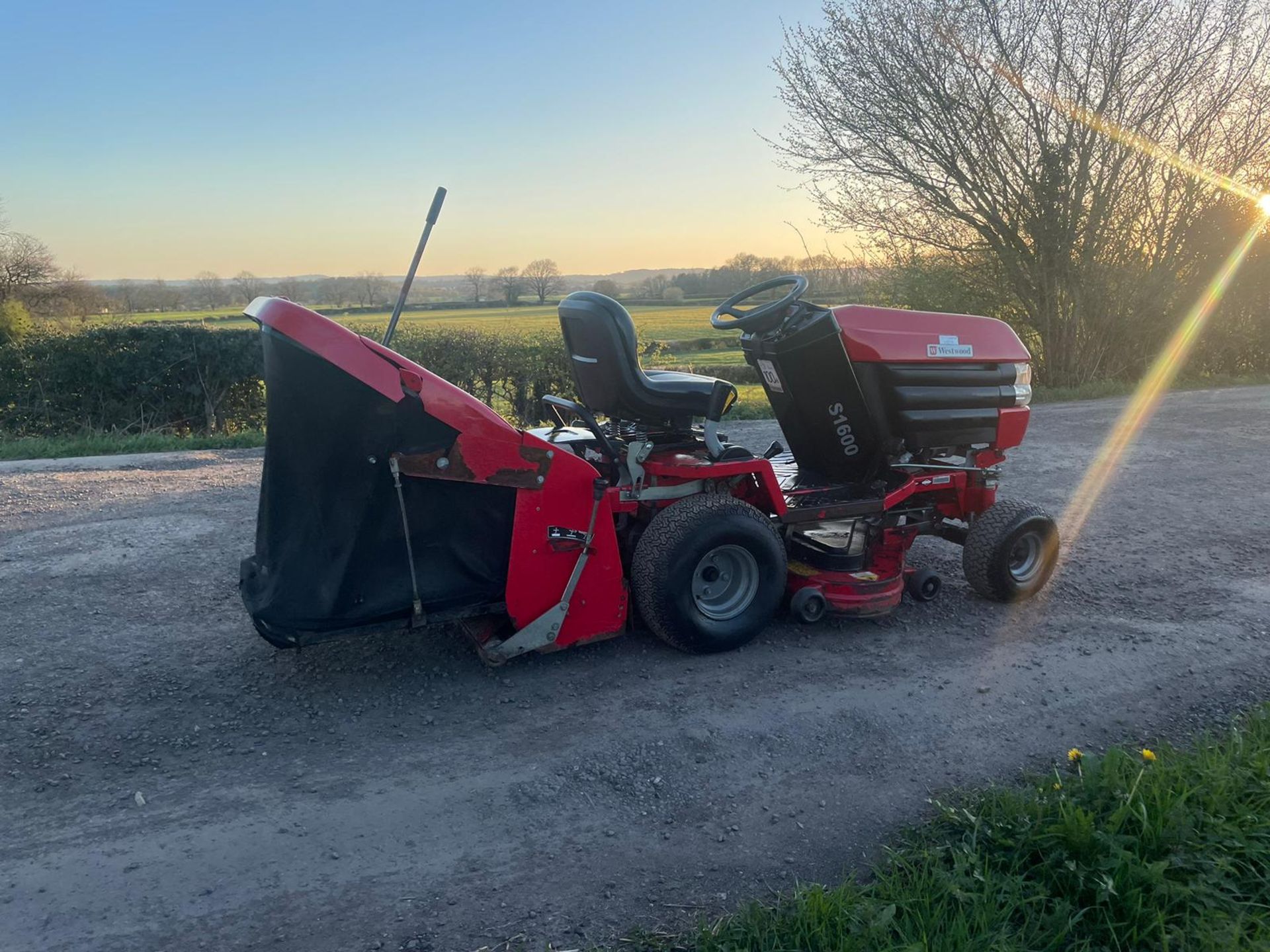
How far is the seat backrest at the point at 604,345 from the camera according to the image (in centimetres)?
422

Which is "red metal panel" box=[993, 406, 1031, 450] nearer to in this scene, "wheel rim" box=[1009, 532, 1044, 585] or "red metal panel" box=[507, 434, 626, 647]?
"wheel rim" box=[1009, 532, 1044, 585]

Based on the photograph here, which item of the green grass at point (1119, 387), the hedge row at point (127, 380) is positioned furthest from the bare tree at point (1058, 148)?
the hedge row at point (127, 380)

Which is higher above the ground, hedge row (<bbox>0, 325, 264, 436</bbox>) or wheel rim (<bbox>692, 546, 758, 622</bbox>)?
hedge row (<bbox>0, 325, 264, 436</bbox>)

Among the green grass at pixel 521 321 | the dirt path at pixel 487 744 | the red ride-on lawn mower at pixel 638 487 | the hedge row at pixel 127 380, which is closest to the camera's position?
the dirt path at pixel 487 744

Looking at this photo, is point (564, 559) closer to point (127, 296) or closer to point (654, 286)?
point (654, 286)

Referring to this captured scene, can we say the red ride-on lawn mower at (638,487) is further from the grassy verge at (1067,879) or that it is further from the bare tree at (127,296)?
the bare tree at (127,296)

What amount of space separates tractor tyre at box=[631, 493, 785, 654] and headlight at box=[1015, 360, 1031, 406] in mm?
1747

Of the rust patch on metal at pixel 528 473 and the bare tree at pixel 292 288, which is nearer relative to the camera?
the rust patch on metal at pixel 528 473

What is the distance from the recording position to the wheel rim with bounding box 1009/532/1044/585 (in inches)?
198

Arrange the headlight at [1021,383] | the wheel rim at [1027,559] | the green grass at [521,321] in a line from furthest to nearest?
the green grass at [521,321] → the headlight at [1021,383] → the wheel rim at [1027,559]

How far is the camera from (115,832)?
291 centimetres

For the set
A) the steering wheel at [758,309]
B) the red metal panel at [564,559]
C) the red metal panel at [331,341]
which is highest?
the steering wheel at [758,309]

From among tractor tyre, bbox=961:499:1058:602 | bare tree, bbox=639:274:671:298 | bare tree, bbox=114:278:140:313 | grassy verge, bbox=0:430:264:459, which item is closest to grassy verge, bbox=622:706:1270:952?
tractor tyre, bbox=961:499:1058:602

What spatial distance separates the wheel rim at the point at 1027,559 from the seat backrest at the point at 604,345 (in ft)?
7.43
